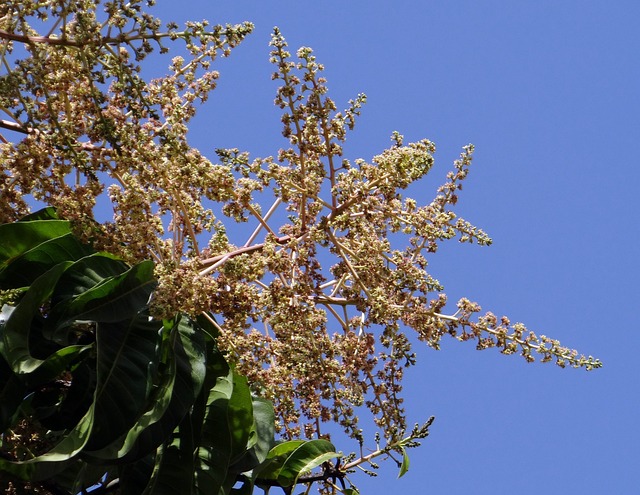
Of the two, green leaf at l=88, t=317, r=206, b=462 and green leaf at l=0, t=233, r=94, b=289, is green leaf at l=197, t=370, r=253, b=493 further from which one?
green leaf at l=0, t=233, r=94, b=289

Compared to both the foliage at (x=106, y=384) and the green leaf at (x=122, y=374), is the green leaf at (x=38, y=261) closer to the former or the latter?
the foliage at (x=106, y=384)

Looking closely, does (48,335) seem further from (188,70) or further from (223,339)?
(188,70)

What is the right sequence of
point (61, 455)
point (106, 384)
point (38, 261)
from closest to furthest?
1. point (61, 455)
2. point (106, 384)
3. point (38, 261)

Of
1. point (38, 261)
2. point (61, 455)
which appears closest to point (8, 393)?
point (61, 455)

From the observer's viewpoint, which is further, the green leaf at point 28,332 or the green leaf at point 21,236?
the green leaf at point 21,236

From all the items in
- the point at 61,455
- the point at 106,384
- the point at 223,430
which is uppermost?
the point at 223,430

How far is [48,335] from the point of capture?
2783 millimetres

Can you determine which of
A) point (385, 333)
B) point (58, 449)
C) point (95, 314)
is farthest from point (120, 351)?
point (385, 333)

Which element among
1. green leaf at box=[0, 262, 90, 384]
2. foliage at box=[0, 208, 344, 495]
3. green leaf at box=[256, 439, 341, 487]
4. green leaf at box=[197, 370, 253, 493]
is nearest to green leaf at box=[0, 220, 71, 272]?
foliage at box=[0, 208, 344, 495]

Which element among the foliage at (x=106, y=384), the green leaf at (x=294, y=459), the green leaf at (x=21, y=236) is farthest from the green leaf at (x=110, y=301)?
the green leaf at (x=294, y=459)

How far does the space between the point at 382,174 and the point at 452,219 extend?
373 millimetres

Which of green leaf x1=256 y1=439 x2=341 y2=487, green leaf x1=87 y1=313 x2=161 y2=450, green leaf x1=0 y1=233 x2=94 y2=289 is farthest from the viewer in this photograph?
green leaf x1=256 y1=439 x2=341 y2=487

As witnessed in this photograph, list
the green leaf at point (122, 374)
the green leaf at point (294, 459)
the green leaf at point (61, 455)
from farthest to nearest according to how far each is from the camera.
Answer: the green leaf at point (294, 459) < the green leaf at point (122, 374) < the green leaf at point (61, 455)

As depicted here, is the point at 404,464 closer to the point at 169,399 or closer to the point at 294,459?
the point at 294,459
